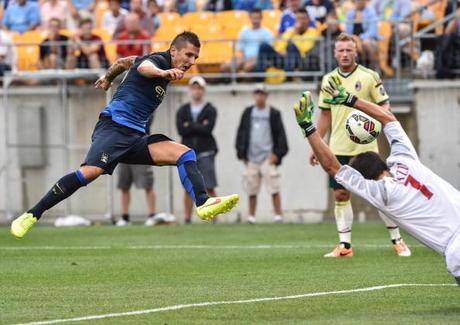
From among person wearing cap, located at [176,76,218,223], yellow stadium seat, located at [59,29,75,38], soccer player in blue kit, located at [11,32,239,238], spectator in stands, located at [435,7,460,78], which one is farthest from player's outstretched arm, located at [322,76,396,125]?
yellow stadium seat, located at [59,29,75,38]

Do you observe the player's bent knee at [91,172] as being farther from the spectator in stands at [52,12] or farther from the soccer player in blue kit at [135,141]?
the spectator in stands at [52,12]

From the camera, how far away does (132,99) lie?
1262 centimetres

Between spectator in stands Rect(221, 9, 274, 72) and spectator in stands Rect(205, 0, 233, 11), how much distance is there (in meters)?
1.64

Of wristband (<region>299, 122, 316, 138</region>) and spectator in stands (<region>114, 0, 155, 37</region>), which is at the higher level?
spectator in stands (<region>114, 0, 155, 37</region>)

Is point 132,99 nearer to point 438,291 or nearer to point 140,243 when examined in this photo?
point 438,291

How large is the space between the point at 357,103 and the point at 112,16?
1651 centimetres

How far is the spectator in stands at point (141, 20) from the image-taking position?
25.0m

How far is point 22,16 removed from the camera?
1057 inches

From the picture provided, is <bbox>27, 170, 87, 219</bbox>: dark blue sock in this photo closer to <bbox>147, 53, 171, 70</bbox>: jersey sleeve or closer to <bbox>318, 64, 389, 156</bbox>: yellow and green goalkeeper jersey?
<bbox>147, 53, 171, 70</bbox>: jersey sleeve

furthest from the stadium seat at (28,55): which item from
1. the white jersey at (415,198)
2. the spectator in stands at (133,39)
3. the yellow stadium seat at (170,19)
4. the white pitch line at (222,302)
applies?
the white jersey at (415,198)

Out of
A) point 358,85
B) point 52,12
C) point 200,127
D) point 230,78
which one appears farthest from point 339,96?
point 52,12

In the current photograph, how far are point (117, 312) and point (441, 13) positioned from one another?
51.2 ft

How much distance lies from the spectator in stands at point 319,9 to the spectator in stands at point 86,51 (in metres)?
4.17

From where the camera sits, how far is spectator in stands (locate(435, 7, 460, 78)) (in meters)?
22.5
